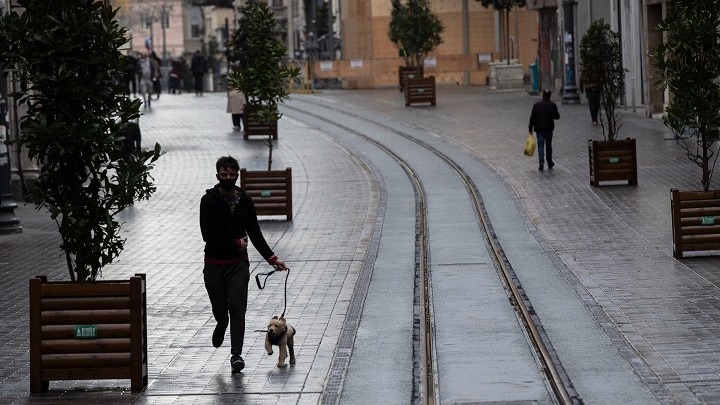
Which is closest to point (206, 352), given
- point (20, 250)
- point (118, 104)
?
point (118, 104)

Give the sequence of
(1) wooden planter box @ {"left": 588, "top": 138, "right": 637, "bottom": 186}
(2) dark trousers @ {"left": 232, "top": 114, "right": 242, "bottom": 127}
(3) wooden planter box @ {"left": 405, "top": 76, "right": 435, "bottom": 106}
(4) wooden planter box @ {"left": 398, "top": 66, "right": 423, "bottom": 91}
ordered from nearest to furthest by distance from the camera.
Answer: (1) wooden planter box @ {"left": 588, "top": 138, "right": 637, "bottom": 186}
(2) dark trousers @ {"left": 232, "top": 114, "right": 242, "bottom": 127}
(3) wooden planter box @ {"left": 405, "top": 76, "right": 435, "bottom": 106}
(4) wooden planter box @ {"left": 398, "top": 66, "right": 423, "bottom": 91}

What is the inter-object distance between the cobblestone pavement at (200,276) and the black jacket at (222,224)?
1.01m

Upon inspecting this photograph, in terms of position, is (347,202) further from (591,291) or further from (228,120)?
(228,120)

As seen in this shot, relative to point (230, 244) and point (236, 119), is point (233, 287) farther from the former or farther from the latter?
point (236, 119)

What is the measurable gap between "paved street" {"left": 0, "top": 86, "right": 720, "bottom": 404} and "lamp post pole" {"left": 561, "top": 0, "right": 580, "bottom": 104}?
990 centimetres

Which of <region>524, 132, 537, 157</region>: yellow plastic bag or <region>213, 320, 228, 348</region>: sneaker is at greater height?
<region>524, 132, 537, 157</region>: yellow plastic bag

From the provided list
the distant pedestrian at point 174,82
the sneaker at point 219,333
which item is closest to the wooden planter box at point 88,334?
the sneaker at point 219,333

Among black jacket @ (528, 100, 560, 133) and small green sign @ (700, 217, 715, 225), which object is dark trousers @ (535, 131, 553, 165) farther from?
small green sign @ (700, 217, 715, 225)

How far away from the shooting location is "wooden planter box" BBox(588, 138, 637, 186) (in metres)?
26.3

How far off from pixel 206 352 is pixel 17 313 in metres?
3.19

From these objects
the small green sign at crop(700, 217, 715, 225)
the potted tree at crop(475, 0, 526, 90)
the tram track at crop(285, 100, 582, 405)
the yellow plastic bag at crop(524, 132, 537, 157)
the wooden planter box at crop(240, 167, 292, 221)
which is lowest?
the tram track at crop(285, 100, 582, 405)

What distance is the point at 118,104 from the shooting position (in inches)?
492

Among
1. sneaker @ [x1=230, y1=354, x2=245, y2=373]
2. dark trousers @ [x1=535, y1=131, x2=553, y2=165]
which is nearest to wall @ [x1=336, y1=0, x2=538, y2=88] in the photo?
dark trousers @ [x1=535, y1=131, x2=553, y2=165]

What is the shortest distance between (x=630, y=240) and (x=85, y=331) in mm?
9636
